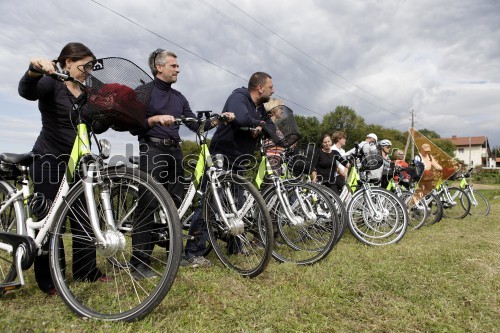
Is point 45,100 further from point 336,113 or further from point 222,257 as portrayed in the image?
point 336,113

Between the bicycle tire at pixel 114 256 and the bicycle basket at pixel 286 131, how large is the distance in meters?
1.64

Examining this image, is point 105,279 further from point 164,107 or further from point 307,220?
point 307,220

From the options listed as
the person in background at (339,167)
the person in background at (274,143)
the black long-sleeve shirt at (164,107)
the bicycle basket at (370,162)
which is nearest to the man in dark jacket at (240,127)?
the person in background at (274,143)

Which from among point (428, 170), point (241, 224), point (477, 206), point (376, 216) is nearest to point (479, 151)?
point (477, 206)

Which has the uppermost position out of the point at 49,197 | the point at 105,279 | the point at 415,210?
the point at 49,197

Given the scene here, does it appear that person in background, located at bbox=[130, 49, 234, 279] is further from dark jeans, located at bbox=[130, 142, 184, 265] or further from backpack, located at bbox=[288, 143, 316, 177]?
backpack, located at bbox=[288, 143, 316, 177]

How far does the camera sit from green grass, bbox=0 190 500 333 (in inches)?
87.0

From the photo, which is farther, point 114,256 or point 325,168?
point 325,168

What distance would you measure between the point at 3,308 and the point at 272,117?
9.25 ft

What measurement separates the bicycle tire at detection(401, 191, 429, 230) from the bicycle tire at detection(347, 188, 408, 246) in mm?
2171

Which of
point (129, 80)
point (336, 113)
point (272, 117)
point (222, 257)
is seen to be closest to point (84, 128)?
point (129, 80)

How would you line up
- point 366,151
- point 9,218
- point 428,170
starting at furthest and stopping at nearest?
point 428,170 < point 366,151 < point 9,218

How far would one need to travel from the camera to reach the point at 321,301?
8.60 ft

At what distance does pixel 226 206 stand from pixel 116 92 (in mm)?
1454
